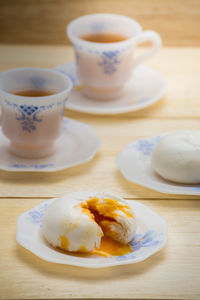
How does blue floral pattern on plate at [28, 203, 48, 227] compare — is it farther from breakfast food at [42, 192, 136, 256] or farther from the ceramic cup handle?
the ceramic cup handle

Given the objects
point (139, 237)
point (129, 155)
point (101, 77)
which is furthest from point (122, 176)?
Answer: point (101, 77)

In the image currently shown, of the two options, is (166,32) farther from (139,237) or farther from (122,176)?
(139,237)

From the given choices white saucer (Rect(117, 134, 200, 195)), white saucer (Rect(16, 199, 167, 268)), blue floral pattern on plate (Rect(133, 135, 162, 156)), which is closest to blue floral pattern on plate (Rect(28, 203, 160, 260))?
white saucer (Rect(16, 199, 167, 268))

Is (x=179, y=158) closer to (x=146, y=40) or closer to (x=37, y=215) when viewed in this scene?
(x=37, y=215)

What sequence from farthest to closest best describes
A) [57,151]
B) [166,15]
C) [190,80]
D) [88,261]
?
[166,15]
[190,80]
[57,151]
[88,261]

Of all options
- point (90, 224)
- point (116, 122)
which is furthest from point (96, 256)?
Result: point (116, 122)

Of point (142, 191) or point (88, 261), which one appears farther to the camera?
point (142, 191)

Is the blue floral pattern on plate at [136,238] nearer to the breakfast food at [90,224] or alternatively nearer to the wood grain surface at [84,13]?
the breakfast food at [90,224]
